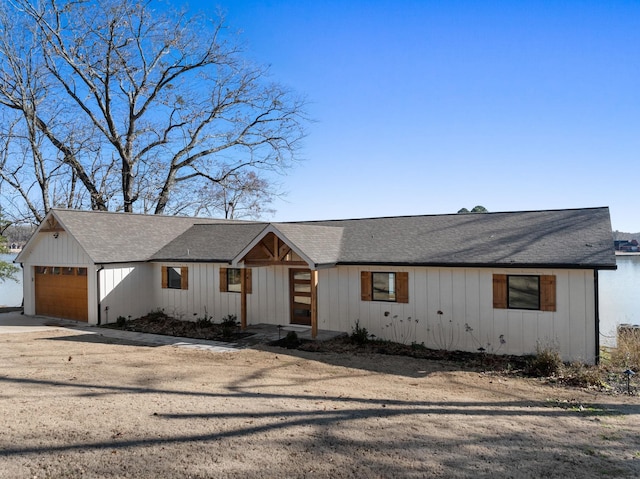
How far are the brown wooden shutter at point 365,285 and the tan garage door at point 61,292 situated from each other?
10.4m

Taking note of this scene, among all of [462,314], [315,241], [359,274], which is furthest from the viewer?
[315,241]

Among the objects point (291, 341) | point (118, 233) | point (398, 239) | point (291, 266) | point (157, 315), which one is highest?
point (118, 233)

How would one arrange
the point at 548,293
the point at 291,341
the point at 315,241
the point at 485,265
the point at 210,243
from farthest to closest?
the point at 210,243 < the point at 315,241 < the point at 291,341 < the point at 485,265 < the point at 548,293

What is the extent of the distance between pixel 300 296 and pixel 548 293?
7.61 metres

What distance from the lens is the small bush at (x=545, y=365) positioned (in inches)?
380

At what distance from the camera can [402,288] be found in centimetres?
1286

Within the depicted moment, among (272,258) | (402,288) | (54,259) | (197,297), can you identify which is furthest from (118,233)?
(402,288)

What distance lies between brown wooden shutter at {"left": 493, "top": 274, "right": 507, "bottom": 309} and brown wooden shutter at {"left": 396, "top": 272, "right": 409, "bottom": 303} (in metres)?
2.42

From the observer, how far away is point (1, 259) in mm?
23812

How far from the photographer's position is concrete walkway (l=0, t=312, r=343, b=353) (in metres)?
12.6

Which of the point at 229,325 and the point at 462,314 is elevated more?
the point at 462,314

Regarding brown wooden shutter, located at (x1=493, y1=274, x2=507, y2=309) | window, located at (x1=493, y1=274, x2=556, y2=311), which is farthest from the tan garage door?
window, located at (x1=493, y1=274, x2=556, y2=311)

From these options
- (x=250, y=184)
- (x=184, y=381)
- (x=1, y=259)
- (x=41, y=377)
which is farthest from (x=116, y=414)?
(x=250, y=184)

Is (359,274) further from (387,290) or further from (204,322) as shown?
(204,322)
